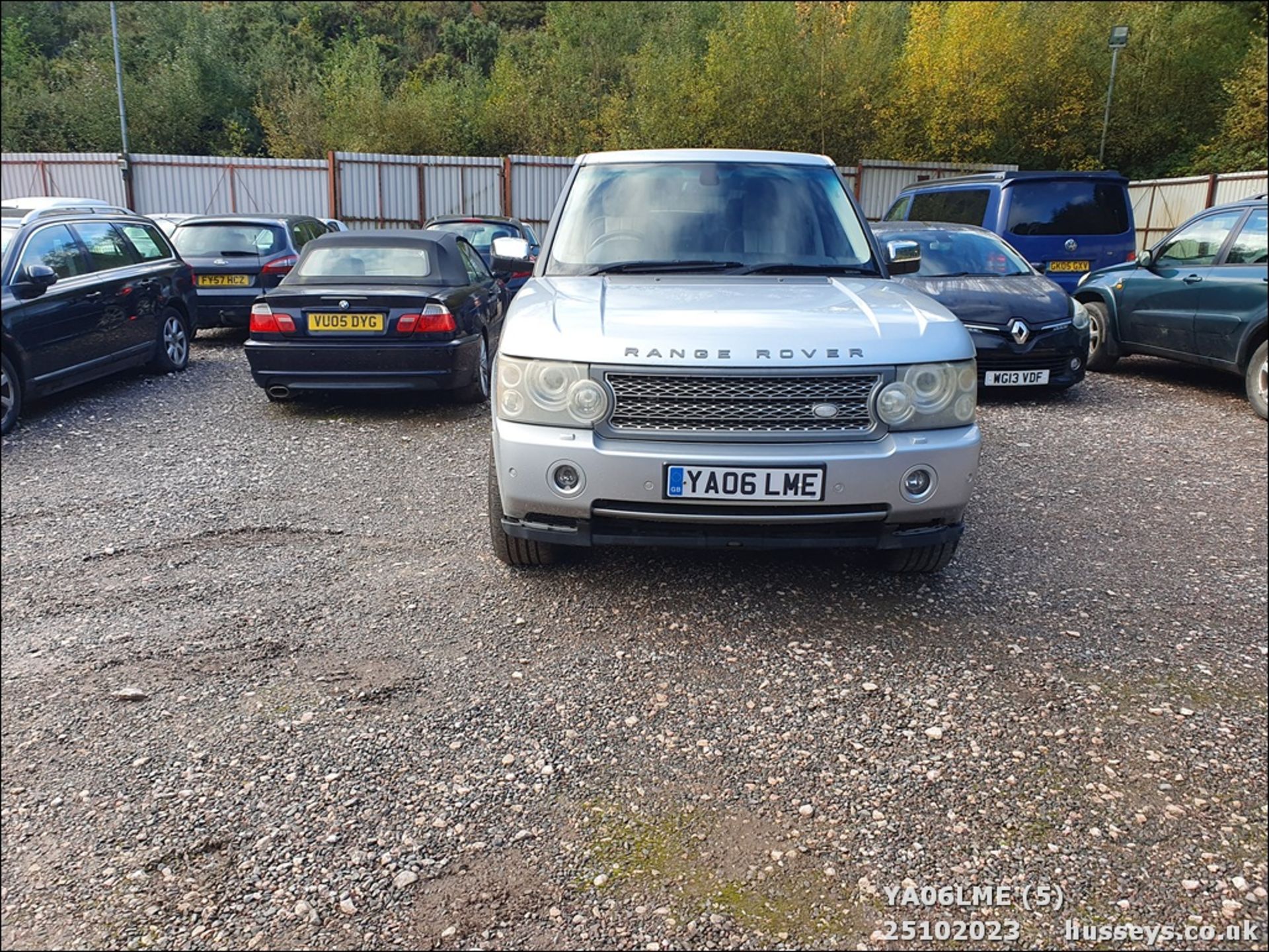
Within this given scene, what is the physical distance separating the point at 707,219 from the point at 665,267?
329mm

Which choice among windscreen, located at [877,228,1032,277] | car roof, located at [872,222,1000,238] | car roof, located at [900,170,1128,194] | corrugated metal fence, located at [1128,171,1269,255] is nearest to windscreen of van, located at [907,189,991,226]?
car roof, located at [900,170,1128,194]

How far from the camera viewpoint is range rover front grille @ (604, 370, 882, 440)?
8.74 feet

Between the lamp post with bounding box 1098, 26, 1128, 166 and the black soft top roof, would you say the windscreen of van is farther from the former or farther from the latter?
the lamp post with bounding box 1098, 26, 1128, 166

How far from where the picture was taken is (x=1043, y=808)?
74.5 inches

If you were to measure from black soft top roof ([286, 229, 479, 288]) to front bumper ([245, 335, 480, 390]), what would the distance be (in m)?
0.81

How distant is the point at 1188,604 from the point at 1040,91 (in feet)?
64.3

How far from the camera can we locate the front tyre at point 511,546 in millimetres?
3262

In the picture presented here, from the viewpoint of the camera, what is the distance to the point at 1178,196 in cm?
1595

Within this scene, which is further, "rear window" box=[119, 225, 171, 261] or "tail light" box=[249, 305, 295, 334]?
"rear window" box=[119, 225, 171, 261]

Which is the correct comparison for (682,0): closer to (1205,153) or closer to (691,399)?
(1205,153)

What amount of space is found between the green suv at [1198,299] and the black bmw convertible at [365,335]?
3.81 metres

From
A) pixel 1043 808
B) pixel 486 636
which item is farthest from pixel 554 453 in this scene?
pixel 1043 808

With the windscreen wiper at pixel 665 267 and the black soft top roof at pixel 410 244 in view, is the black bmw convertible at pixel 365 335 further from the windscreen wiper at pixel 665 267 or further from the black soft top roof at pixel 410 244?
the windscreen wiper at pixel 665 267

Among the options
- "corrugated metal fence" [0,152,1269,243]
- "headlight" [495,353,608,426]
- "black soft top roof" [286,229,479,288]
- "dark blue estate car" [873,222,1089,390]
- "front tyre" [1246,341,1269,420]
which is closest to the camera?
"front tyre" [1246,341,1269,420]
